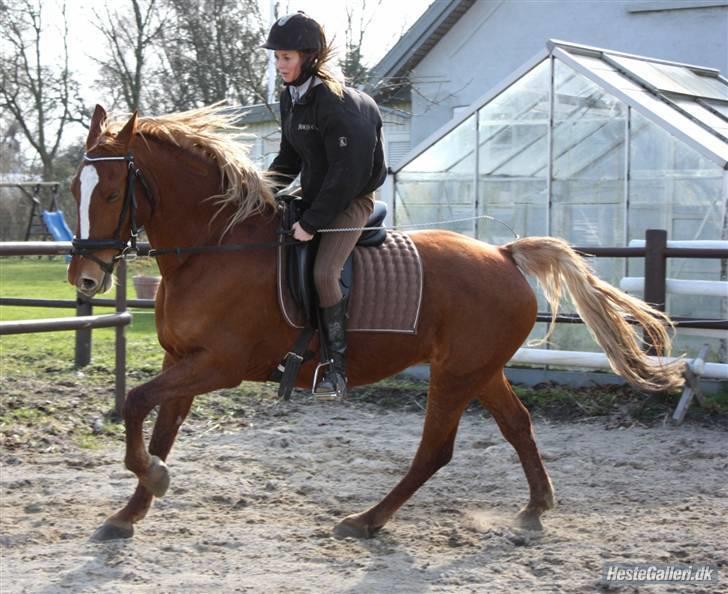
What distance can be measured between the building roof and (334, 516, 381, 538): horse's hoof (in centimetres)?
1622

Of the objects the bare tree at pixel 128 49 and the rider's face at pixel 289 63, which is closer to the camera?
the rider's face at pixel 289 63

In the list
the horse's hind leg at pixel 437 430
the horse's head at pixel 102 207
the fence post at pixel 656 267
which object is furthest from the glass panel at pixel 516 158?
the horse's head at pixel 102 207

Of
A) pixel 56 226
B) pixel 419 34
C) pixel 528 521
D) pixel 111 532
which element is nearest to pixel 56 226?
pixel 56 226

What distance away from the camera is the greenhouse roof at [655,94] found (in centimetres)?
999

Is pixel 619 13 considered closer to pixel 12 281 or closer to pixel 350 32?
pixel 350 32

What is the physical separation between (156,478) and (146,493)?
0.29 metres

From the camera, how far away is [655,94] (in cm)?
1084

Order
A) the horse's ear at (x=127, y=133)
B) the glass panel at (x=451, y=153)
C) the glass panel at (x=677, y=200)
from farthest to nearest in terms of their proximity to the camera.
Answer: the glass panel at (x=451, y=153), the glass panel at (x=677, y=200), the horse's ear at (x=127, y=133)

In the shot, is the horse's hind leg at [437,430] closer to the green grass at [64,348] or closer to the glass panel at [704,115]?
the green grass at [64,348]

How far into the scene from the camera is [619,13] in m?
19.6

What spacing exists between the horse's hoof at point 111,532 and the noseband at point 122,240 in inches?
51.5

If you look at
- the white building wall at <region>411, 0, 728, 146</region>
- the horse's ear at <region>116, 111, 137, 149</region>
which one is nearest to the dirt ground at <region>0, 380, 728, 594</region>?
the horse's ear at <region>116, 111, 137, 149</region>

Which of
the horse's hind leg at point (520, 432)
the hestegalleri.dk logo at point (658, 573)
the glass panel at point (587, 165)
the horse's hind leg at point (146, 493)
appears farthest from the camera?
the glass panel at point (587, 165)

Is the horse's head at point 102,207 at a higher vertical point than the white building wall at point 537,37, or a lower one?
lower
